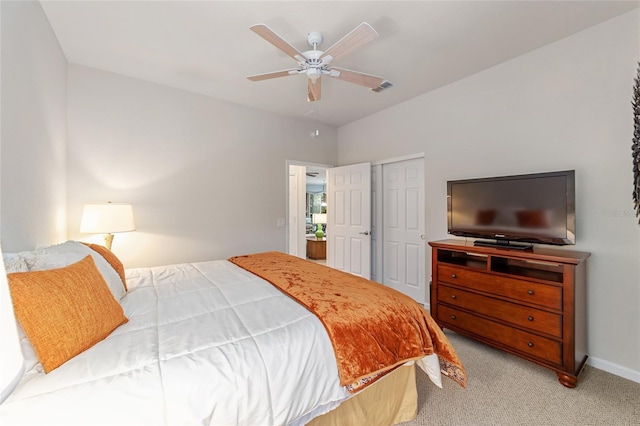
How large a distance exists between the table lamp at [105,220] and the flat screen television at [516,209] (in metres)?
3.26

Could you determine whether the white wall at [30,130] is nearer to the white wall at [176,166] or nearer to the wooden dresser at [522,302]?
the white wall at [176,166]

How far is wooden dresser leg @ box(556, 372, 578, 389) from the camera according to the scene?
75.2 inches

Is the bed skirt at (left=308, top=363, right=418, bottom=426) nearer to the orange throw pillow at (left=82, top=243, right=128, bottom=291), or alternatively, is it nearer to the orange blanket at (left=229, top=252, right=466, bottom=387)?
the orange blanket at (left=229, top=252, right=466, bottom=387)

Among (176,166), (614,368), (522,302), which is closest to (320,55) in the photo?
(176,166)

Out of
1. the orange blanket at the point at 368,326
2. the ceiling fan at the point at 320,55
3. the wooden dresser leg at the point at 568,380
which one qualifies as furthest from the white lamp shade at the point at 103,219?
the wooden dresser leg at the point at 568,380

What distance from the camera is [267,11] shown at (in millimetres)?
1951

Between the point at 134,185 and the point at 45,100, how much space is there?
108 centimetres

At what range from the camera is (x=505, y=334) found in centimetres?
223

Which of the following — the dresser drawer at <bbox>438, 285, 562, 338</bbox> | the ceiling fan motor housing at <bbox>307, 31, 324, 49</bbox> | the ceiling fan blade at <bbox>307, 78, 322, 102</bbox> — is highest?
the ceiling fan motor housing at <bbox>307, 31, 324, 49</bbox>

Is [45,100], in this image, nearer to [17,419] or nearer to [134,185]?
[134,185]

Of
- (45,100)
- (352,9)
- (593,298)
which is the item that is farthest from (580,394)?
(45,100)

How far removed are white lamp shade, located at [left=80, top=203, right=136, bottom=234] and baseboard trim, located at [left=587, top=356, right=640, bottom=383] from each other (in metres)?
4.19

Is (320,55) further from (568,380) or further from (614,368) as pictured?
(614,368)

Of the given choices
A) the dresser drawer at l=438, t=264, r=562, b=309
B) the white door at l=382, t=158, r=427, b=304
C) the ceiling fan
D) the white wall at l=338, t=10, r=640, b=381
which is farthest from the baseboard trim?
the ceiling fan
